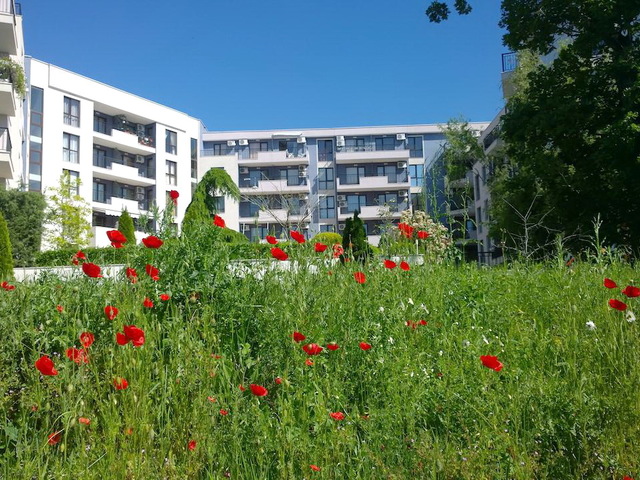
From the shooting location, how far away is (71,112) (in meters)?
40.7

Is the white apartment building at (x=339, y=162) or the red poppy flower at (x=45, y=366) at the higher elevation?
the white apartment building at (x=339, y=162)

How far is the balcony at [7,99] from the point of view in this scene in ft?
80.3

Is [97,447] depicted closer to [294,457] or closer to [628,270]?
[294,457]

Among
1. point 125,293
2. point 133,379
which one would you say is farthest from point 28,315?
point 133,379

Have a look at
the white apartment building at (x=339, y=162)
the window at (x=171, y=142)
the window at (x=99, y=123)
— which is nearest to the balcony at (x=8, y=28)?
the window at (x=99, y=123)

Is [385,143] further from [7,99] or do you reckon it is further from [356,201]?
[7,99]

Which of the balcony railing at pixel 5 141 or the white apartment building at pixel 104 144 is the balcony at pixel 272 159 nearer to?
the white apartment building at pixel 104 144

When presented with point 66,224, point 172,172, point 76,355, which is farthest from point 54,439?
point 172,172

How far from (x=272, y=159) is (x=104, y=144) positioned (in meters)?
19.6

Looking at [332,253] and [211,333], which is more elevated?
[332,253]

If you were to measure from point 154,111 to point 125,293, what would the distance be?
46.0m

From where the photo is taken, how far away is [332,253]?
19.8 ft

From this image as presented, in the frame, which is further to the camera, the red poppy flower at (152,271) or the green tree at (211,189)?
the green tree at (211,189)

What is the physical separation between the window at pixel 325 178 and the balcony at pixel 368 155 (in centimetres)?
159
